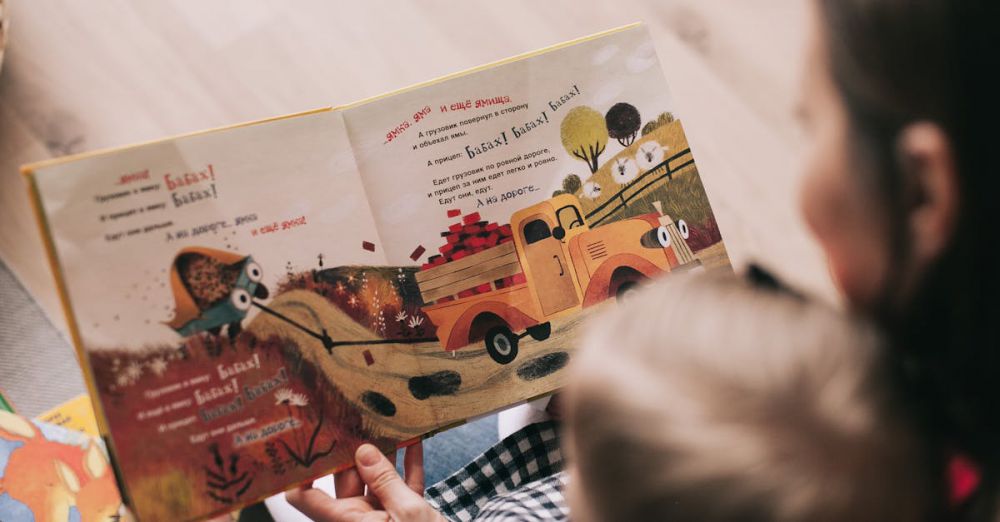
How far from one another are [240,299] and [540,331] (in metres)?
0.27

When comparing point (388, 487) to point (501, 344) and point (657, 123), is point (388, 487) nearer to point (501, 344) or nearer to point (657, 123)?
point (501, 344)

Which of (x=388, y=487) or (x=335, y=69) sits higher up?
(x=335, y=69)

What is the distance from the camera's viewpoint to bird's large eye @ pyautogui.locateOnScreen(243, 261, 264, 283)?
556mm

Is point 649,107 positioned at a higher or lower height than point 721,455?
higher

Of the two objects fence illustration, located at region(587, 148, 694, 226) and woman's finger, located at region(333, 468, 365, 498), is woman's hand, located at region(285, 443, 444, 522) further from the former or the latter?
fence illustration, located at region(587, 148, 694, 226)

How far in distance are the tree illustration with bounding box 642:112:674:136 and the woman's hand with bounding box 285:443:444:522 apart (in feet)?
1.29

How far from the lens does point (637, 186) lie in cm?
65

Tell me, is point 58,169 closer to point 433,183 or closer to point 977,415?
point 433,183

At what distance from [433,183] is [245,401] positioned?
0.82ft

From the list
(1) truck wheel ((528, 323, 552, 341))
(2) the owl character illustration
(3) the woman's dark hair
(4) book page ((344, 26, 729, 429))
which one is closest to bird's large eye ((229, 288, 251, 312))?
(2) the owl character illustration

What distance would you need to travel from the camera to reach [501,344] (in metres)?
0.62

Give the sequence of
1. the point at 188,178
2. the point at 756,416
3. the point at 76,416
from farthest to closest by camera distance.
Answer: the point at 76,416 < the point at 188,178 < the point at 756,416

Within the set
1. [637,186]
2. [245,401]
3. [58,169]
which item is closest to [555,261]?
[637,186]

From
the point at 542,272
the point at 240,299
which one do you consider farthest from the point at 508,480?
the point at 240,299
